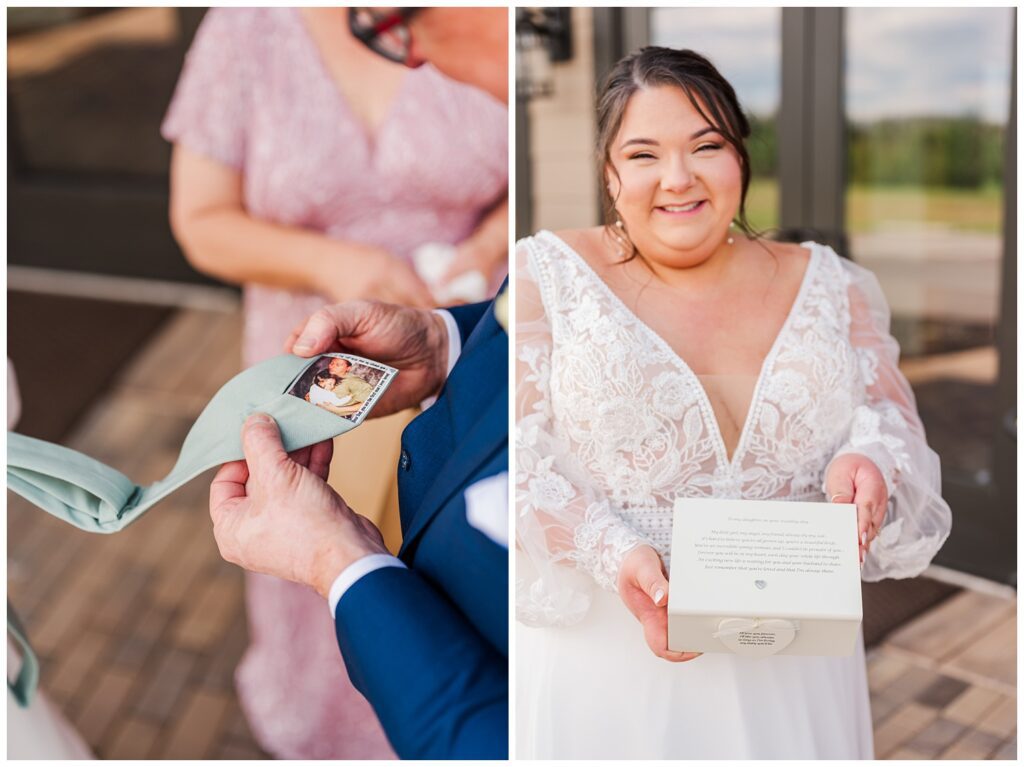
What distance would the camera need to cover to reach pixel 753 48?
2.84 metres

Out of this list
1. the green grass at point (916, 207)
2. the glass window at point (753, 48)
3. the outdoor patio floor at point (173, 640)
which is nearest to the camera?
the outdoor patio floor at point (173, 640)

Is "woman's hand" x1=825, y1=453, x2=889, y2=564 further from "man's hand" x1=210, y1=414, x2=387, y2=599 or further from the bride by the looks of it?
"man's hand" x1=210, y1=414, x2=387, y2=599

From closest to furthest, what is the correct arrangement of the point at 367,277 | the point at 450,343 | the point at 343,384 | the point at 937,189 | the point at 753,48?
the point at 343,384
the point at 450,343
the point at 367,277
the point at 753,48
the point at 937,189

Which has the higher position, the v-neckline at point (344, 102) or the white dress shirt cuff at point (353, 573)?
the v-neckline at point (344, 102)

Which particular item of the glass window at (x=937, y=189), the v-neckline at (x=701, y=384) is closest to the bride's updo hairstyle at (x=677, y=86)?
the v-neckline at (x=701, y=384)

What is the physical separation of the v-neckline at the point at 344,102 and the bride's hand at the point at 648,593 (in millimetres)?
934

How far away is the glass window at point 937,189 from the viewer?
2834 millimetres

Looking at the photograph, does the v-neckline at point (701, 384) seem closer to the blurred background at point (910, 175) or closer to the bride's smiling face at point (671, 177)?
the bride's smiling face at point (671, 177)

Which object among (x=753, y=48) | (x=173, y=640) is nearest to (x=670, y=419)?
(x=753, y=48)

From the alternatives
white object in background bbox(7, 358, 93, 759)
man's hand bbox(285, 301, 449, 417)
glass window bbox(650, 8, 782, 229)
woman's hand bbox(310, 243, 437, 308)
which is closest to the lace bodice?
man's hand bbox(285, 301, 449, 417)

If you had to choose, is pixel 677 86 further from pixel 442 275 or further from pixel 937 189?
pixel 937 189

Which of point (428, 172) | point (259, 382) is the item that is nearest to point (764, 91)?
point (428, 172)

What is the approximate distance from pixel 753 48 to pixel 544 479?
1.90 metres

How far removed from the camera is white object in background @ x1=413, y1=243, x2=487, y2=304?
1802 mm
